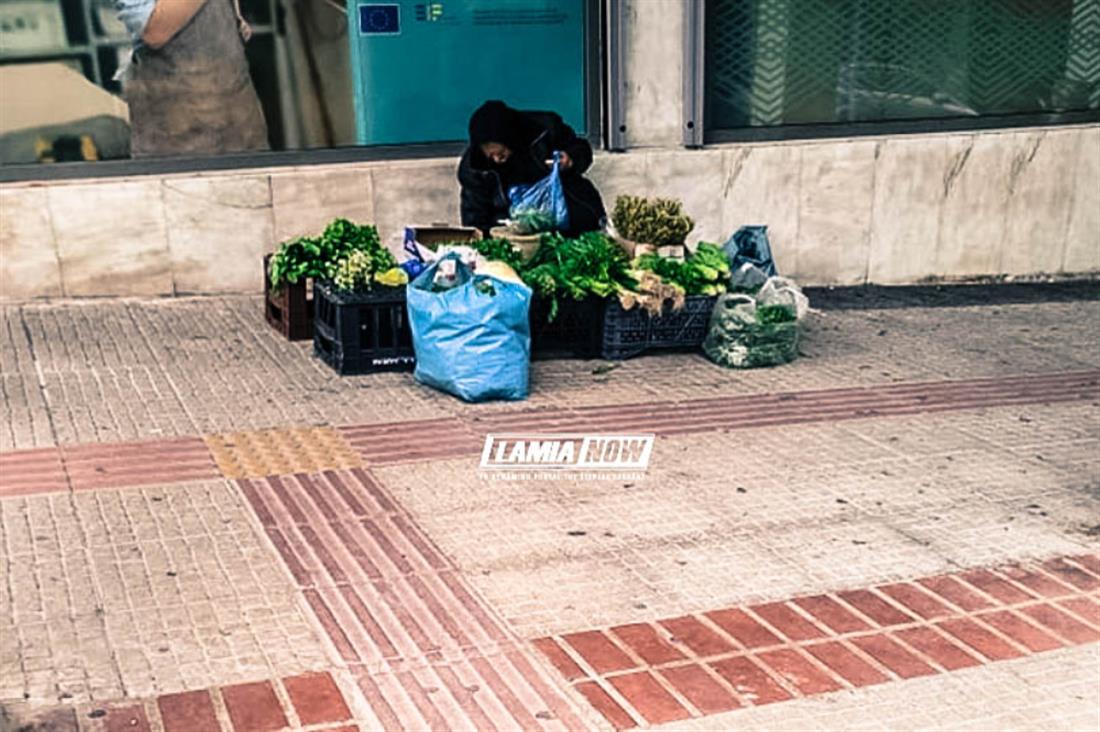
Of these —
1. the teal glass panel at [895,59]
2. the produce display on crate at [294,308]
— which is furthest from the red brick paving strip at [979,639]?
the teal glass panel at [895,59]

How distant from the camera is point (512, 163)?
8.90 meters

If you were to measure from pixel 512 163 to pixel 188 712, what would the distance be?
5401 mm

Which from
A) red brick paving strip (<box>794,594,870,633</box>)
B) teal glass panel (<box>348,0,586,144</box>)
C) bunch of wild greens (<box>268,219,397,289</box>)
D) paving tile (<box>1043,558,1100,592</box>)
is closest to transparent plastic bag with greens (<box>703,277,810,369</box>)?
bunch of wild greens (<box>268,219,397,289</box>)

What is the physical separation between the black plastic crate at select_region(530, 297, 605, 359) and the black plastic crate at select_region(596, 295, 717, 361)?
52 millimetres

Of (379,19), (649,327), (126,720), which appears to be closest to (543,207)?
(649,327)

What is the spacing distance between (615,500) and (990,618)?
176 cm

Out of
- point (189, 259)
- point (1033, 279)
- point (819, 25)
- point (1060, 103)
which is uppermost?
point (819, 25)

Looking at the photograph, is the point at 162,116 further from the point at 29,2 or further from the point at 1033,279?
the point at 1033,279

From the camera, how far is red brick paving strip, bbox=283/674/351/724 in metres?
4.13

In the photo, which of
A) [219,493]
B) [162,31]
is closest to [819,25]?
[162,31]

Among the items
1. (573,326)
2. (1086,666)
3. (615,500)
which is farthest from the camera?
(573,326)

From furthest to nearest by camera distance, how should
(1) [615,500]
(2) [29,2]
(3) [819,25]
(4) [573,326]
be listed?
1. (3) [819,25]
2. (2) [29,2]
3. (4) [573,326]
4. (1) [615,500]

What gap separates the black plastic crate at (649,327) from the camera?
8.15 meters

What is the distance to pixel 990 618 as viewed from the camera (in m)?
4.82
